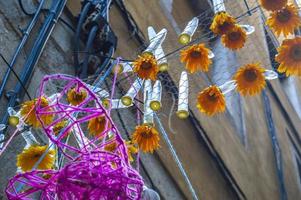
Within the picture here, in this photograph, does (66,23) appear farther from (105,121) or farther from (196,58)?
(105,121)

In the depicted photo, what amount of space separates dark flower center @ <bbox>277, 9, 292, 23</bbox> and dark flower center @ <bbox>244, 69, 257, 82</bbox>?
0.40m

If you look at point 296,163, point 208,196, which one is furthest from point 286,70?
point 296,163

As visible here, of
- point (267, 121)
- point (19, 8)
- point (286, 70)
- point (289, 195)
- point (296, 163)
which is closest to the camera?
point (286, 70)

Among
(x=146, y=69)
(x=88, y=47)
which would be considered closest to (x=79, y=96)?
(x=146, y=69)

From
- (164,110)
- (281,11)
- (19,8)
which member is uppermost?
(19,8)

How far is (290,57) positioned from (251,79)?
0.94ft

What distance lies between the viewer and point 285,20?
3.98m

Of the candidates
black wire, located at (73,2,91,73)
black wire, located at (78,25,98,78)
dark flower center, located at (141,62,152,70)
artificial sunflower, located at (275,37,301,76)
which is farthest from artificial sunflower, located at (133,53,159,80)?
black wire, located at (73,2,91,73)

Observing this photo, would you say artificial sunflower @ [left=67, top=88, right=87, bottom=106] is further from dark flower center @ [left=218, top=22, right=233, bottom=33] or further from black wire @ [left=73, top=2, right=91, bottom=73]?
black wire @ [left=73, top=2, right=91, bottom=73]

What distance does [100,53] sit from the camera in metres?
4.99

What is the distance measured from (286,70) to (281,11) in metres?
0.40

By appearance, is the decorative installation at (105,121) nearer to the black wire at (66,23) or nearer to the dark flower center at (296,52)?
the dark flower center at (296,52)

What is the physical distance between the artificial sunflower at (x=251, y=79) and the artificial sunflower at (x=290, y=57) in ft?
0.48

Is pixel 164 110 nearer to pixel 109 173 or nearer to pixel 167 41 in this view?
pixel 167 41
